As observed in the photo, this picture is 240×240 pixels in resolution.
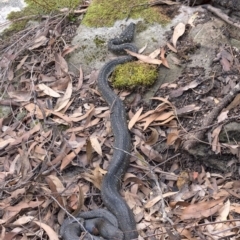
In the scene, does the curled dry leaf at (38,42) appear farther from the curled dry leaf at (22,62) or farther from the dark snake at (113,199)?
the dark snake at (113,199)

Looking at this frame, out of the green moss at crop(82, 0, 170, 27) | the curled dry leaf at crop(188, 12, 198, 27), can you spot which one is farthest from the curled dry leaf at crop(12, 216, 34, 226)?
the curled dry leaf at crop(188, 12, 198, 27)

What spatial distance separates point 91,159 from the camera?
5.39m

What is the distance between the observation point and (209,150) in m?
5.17

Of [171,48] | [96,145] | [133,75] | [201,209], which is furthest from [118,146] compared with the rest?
[171,48]

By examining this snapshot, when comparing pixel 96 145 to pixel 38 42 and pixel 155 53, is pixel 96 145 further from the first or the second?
pixel 38 42

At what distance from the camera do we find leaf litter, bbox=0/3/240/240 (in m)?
4.77

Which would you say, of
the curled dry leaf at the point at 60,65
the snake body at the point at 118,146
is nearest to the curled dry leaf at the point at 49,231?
the snake body at the point at 118,146

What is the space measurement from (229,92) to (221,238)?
1.79m

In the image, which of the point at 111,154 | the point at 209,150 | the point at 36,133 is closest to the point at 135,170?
the point at 111,154

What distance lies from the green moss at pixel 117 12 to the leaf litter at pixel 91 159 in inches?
19.8

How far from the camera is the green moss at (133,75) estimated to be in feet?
19.1

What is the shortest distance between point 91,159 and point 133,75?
122cm

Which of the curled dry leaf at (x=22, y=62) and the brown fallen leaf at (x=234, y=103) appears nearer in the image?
the brown fallen leaf at (x=234, y=103)

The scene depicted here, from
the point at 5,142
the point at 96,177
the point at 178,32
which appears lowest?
the point at 96,177
